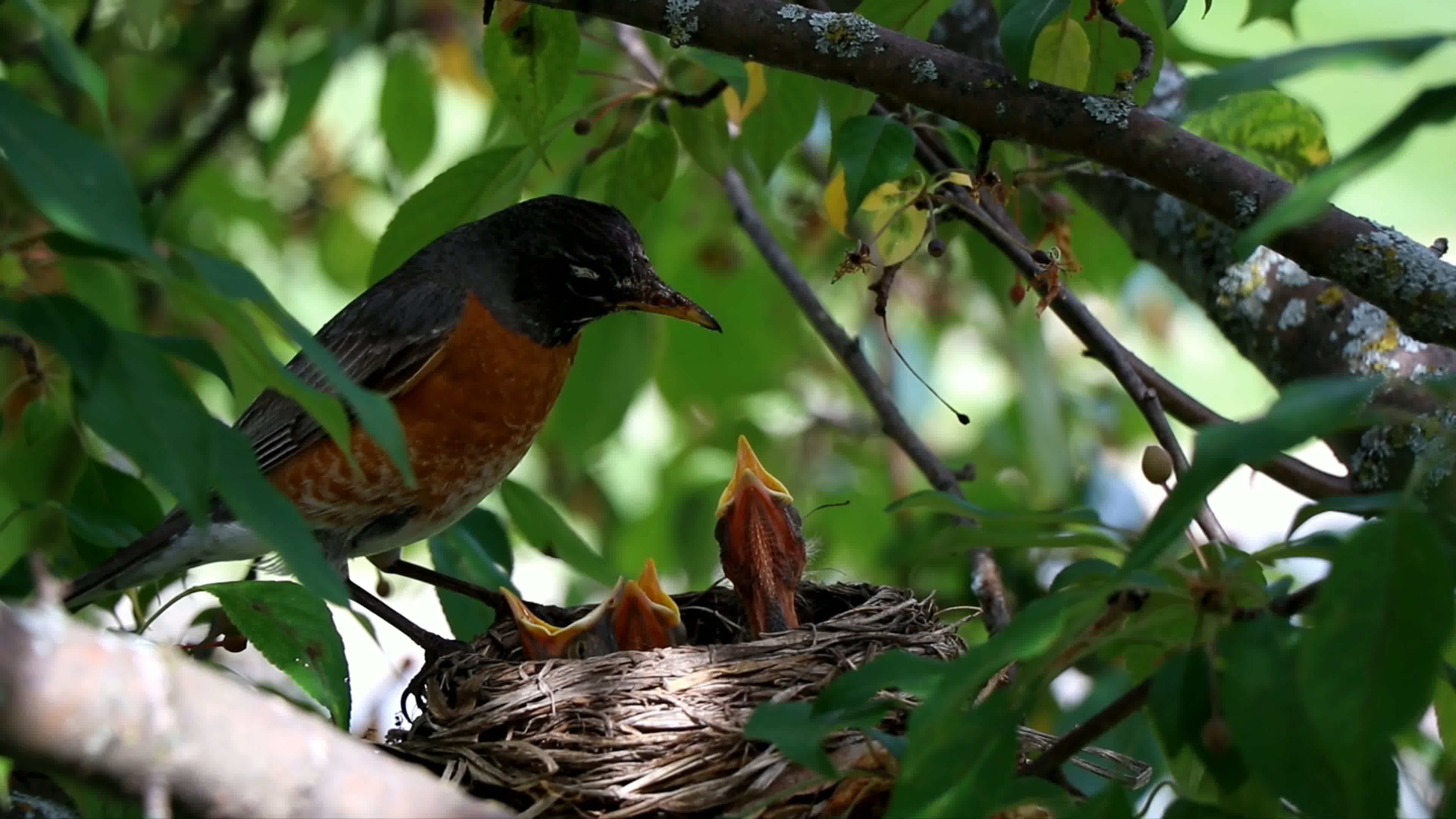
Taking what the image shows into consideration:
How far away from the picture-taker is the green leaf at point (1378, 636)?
116cm

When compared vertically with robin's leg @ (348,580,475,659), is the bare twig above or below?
above

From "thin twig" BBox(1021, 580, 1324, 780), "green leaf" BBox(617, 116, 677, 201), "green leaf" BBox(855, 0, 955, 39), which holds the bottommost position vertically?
"thin twig" BBox(1021, 580, 1324, 780)

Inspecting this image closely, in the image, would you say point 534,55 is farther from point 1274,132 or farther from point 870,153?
point 1274,132

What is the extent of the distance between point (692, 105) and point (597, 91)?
2.89 ft

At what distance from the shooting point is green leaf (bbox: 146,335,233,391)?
5.52 feet

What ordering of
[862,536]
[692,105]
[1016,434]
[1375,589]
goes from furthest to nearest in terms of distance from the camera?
[1016,434] → [862,536] → [692,105] → [1375,589]

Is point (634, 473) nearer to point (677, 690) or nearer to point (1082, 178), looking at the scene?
point (1082, 178)

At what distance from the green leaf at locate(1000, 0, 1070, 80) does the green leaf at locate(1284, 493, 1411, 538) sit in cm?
76

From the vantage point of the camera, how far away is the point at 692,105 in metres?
2.98

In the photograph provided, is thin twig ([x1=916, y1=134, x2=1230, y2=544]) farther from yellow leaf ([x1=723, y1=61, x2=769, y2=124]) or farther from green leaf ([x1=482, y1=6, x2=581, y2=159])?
green leaf ([x1=482, y1=6, x2=581, y2=159])

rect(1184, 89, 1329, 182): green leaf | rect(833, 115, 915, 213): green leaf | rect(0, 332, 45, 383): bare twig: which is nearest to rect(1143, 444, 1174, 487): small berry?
rect(833, 115, 915, 213): green leaf

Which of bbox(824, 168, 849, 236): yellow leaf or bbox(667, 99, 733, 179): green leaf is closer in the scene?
bbox(824, 168, 849, 236): yellow leaf

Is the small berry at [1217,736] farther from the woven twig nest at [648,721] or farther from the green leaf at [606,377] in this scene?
the green leaf at [606,377]

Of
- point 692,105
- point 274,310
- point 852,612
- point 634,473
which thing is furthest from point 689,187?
point 274,310
